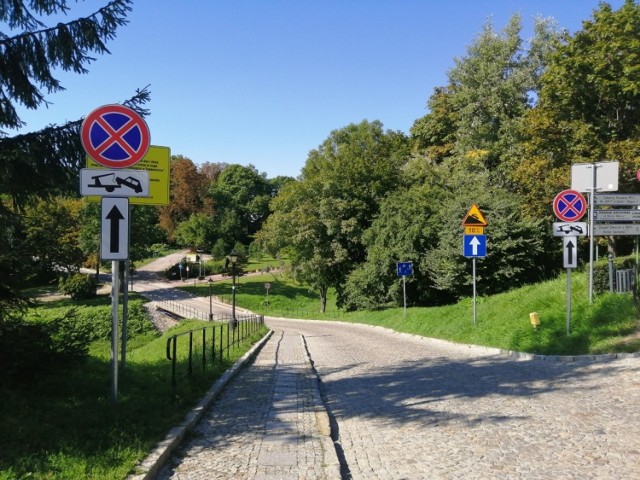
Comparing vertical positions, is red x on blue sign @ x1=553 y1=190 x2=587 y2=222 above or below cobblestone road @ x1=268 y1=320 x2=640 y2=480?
above

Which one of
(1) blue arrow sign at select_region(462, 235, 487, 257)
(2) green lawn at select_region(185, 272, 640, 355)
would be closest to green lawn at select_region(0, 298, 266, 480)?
(2) green lawn at select_region(185, 272, 640, 355)

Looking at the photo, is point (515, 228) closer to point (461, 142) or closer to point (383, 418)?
point (461, 142)

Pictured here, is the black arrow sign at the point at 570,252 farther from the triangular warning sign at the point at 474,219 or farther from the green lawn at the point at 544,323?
the triangular warning sign at the point at 474,219

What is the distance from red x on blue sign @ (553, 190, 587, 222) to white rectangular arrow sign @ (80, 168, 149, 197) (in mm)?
9934

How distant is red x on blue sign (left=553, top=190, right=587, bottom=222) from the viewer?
12.4 m

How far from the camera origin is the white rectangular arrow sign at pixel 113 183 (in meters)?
5.86

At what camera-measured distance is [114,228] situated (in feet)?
19.4

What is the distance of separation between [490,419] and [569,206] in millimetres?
7534

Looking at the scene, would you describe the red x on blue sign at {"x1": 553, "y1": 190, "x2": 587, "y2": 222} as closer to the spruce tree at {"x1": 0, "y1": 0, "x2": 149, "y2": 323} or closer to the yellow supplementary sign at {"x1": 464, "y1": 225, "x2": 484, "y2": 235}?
the yellow supplementary sign at {"x1": 464, "y1": 225, "x2": 484, "y2": 235}

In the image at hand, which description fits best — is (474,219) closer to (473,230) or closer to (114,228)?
(473,230)

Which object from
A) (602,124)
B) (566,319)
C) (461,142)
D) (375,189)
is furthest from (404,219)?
(566,319)

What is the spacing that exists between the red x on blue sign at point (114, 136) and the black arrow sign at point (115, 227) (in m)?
0.56

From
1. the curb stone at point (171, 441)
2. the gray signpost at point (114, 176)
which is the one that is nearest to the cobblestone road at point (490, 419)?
the curb stone at point (171, 441)

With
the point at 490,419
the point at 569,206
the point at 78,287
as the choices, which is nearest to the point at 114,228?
the point at 490,419
